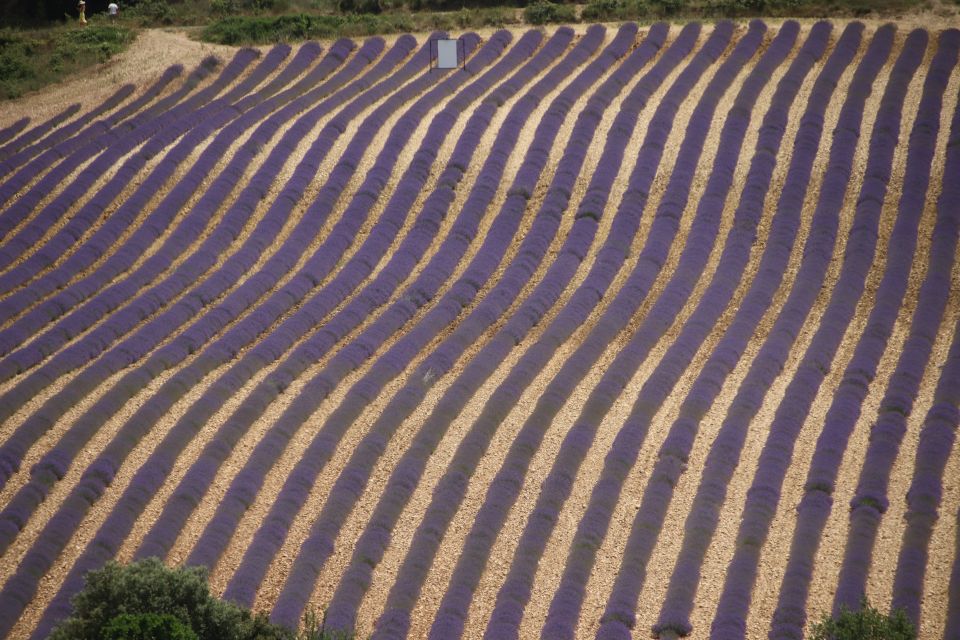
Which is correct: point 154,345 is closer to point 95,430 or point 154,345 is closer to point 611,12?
point 95,430

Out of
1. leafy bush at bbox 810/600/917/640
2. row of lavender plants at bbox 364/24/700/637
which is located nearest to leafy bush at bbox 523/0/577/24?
row of lavender plants at bbox 364/24/700/637

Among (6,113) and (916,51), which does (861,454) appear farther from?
(6,113)

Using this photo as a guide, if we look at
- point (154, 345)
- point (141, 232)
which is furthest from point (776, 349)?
point (141, 232)

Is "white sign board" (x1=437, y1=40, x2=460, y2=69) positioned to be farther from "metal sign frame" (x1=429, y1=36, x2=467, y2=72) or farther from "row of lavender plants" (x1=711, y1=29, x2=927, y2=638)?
"row of lavender plants" (x1=711, y1=29, x2=927, y2=638)

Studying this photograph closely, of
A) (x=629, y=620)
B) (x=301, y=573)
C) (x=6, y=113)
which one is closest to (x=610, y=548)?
(x=629, y=620)

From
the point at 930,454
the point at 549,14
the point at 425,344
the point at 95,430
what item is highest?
the point at 549,14

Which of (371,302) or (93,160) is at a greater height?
(93,160)
